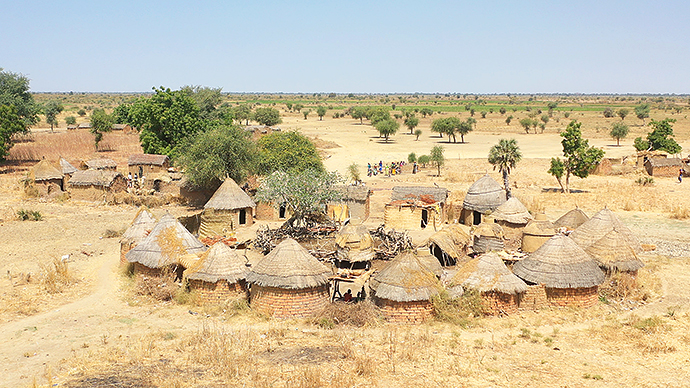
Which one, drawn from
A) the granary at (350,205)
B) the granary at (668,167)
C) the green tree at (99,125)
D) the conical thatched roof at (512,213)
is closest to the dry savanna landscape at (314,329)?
the conical thatched roof at (512,213)

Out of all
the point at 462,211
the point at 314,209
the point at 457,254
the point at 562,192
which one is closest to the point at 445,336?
the point at 457,254

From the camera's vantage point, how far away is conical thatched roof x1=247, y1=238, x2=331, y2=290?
1466 cm

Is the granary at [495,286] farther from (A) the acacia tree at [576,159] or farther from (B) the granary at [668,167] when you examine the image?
(B) the granary at [668,167]

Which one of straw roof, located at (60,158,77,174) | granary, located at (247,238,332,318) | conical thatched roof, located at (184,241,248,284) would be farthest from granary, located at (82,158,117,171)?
granary, located at (247,238,332,318)

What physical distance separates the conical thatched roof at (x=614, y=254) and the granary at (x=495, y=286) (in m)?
3.48

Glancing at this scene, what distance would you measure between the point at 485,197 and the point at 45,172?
23.3m

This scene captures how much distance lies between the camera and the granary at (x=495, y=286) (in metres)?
14.9

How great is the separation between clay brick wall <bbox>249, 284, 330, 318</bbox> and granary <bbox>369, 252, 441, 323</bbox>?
1653 mm

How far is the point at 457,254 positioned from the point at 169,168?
24.7 meters

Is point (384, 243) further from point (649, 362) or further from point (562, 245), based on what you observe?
point (649, 362)

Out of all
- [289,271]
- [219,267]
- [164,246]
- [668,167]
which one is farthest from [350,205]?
[668,167]

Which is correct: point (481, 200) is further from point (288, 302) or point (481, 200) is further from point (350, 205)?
point (288, 302)

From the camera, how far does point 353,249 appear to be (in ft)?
60.5

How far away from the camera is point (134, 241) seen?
19156 mm
